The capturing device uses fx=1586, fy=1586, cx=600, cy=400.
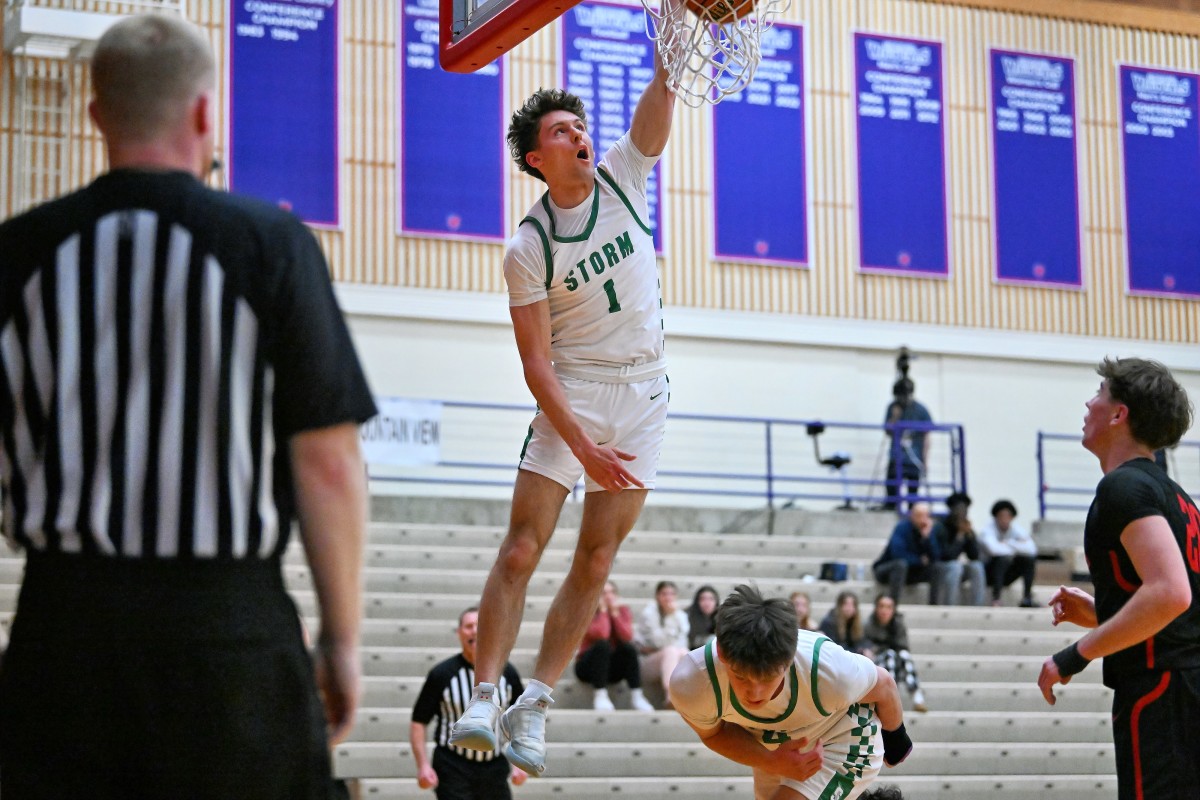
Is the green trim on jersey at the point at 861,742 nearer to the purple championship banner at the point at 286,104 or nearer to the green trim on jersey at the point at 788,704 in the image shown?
the green trim on jersey at the point at 788,704

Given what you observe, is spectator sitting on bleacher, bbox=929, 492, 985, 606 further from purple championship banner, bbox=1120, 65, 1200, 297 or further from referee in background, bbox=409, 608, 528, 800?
referee in background, bbox=409, 608, 528, 800

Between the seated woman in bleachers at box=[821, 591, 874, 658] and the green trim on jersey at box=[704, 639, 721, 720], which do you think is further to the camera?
the seated woman in bleachers at box=[821, 591, 874, 658]

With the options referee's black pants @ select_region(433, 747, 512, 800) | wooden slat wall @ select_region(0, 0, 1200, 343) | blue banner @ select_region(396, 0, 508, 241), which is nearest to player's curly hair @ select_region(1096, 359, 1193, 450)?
referee's black pants @ select_region(433, 747, 512, 800)

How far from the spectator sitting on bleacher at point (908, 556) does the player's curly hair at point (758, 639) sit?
35.0ft

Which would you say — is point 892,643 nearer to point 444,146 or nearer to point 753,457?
→ point 753,457

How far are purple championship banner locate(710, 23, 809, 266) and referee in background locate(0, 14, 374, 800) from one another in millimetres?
17026

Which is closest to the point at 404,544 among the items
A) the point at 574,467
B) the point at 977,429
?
the point at 977,429

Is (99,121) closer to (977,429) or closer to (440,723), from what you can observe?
(440,723)

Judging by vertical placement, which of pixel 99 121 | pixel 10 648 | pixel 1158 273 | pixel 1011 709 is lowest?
pixel 1011 709

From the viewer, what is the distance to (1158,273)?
21.5 meters

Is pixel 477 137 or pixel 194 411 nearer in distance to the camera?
pixel 194 411

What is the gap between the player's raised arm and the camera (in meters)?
6.19

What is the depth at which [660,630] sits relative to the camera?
13188mm

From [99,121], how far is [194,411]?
58cm
